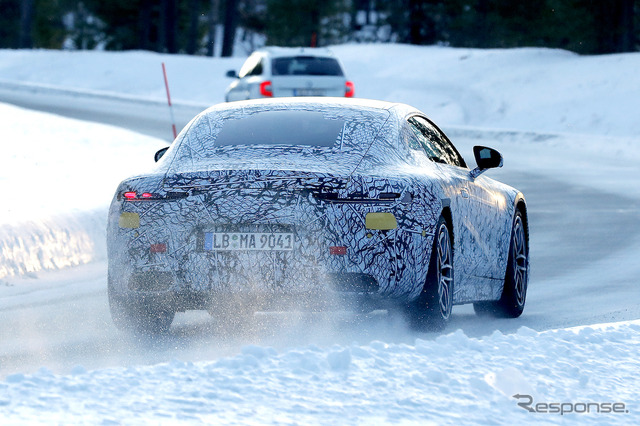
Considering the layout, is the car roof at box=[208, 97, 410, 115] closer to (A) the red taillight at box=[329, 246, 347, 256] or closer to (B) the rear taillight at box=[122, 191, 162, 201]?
(B) the rear taillight at box=[122, 191, 162, 201]

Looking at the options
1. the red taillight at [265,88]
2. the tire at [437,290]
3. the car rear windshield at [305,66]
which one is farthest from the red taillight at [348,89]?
the tire at [437,290]

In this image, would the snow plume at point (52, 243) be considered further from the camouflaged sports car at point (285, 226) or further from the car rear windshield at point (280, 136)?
the camouflaged sports car at point (285, 226)

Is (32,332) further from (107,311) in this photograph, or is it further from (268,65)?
(268,65)

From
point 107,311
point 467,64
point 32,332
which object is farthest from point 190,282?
point 467,64

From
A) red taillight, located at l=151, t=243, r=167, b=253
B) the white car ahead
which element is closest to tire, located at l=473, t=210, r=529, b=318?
red taillight, located at l=151, t=243, r=167, b=253

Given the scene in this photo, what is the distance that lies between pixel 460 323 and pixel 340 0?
70727mm

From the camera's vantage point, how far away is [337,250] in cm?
735

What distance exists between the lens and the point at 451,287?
8.15 m

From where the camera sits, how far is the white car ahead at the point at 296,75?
27703 millimetres

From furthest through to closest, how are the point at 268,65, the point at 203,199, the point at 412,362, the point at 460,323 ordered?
the point at 268,65
the point at 460,323
the point at 203,199
the point at 412,362

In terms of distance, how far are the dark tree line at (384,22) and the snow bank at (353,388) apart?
3635 cm

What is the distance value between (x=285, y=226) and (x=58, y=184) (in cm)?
924

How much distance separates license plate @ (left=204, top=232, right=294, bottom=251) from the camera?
7328 millimetres

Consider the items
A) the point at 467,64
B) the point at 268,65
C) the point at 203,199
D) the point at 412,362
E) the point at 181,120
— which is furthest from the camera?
the point at 467,64
